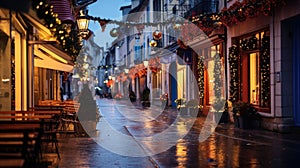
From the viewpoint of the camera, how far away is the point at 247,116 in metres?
19.2

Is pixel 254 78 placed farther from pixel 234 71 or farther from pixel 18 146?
pixel 18 146

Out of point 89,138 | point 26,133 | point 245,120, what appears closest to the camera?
point 26,133

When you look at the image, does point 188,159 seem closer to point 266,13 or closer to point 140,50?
point 266,13

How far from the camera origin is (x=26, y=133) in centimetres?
650

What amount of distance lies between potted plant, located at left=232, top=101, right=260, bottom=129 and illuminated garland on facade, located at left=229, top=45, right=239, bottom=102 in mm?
2614

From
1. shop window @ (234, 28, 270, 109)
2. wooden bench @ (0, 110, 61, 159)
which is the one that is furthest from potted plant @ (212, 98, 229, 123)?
wooden bench @ (0, 110, 61, 159)

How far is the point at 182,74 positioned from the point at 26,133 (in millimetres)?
29969

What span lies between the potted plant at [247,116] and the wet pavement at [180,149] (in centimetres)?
66

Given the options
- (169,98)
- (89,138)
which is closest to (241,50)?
(89,138)

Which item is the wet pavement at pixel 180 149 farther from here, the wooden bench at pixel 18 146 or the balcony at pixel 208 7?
the balcony at pixel 208 7

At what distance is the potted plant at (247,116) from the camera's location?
19.2m

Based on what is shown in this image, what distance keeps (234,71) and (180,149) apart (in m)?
9.62

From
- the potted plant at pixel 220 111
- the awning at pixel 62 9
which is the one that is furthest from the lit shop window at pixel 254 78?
the awning at pixel 62 9

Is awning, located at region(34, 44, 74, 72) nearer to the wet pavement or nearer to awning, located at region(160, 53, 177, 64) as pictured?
the wet pavement
